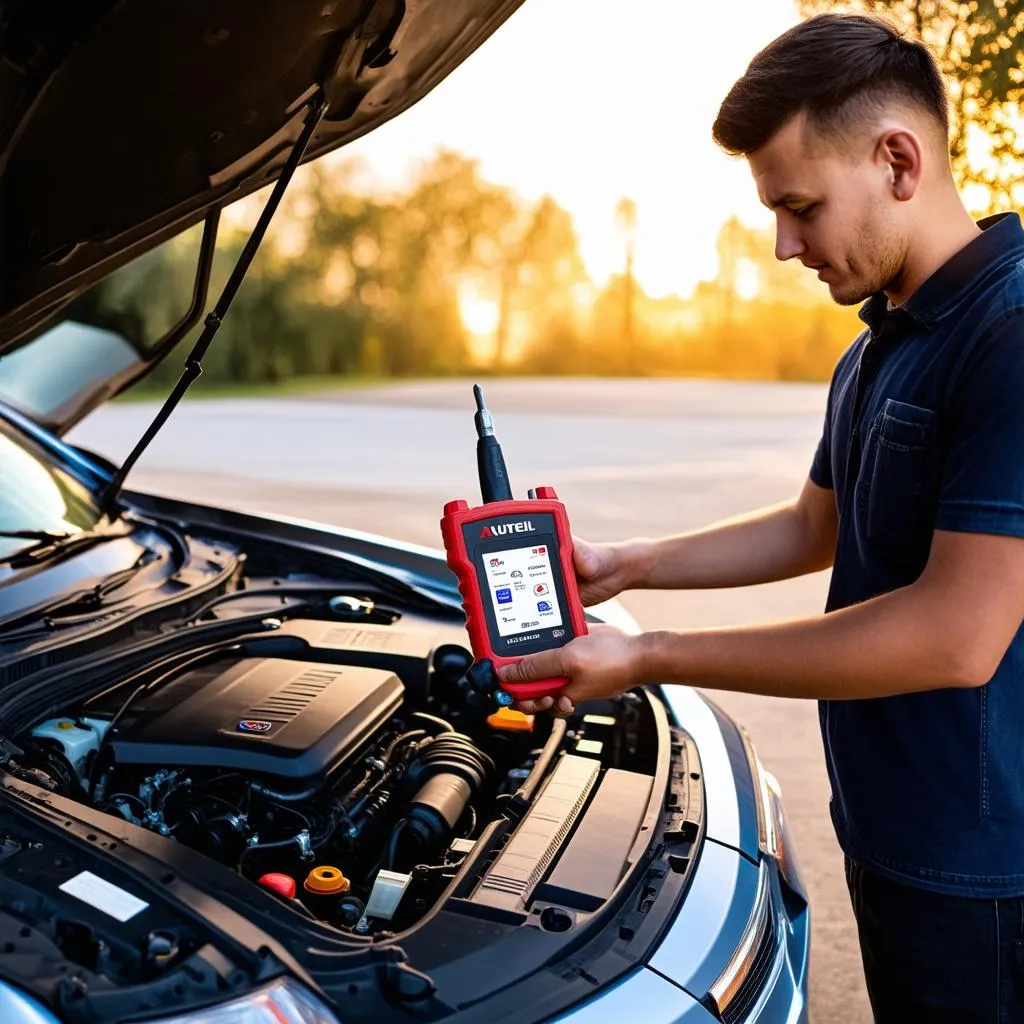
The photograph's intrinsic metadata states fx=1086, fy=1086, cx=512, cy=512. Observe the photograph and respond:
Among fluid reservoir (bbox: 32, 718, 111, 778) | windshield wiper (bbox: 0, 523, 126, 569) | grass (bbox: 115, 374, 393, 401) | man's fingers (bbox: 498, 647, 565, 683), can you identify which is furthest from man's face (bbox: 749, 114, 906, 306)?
grass (bbox: 115, 374, 393, 401)

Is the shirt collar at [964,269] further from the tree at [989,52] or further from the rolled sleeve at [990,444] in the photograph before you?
the tree at [989,52]

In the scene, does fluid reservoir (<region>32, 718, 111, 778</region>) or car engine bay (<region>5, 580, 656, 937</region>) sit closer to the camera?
car engine bay (<region>5, 580, 656, 937</region>)

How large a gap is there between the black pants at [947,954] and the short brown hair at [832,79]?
106 cm

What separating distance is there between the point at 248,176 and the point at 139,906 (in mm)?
1426

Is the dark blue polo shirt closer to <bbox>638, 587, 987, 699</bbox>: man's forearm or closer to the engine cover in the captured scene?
<bbox>638, 587, 987, 699</bbox>: man's forearm

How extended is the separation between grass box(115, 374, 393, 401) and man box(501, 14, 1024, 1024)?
836 inches

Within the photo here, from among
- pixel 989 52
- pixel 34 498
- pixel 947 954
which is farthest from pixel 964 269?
pixel 989 52

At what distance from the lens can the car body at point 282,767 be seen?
134 cm

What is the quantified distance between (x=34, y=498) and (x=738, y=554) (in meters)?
1.65

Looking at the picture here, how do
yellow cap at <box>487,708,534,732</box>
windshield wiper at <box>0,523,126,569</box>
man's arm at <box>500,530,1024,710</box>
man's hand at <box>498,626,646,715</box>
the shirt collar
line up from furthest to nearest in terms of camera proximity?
windshield wiper at <box>0,523,126,569</box> → yellow cap at <box>487,708,534,732</box> → man's hand at <box>498,626,646,715</box> → the shirt collar → man's arm at <box>500,530,1024,710</box>

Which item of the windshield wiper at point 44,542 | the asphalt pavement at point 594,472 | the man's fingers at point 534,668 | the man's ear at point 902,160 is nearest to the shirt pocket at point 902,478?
the man's ear at point 902,160

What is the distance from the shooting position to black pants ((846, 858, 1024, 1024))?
4.94 ft

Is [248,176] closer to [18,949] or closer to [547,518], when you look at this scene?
[547,518]

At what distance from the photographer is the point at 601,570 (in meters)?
1.96
